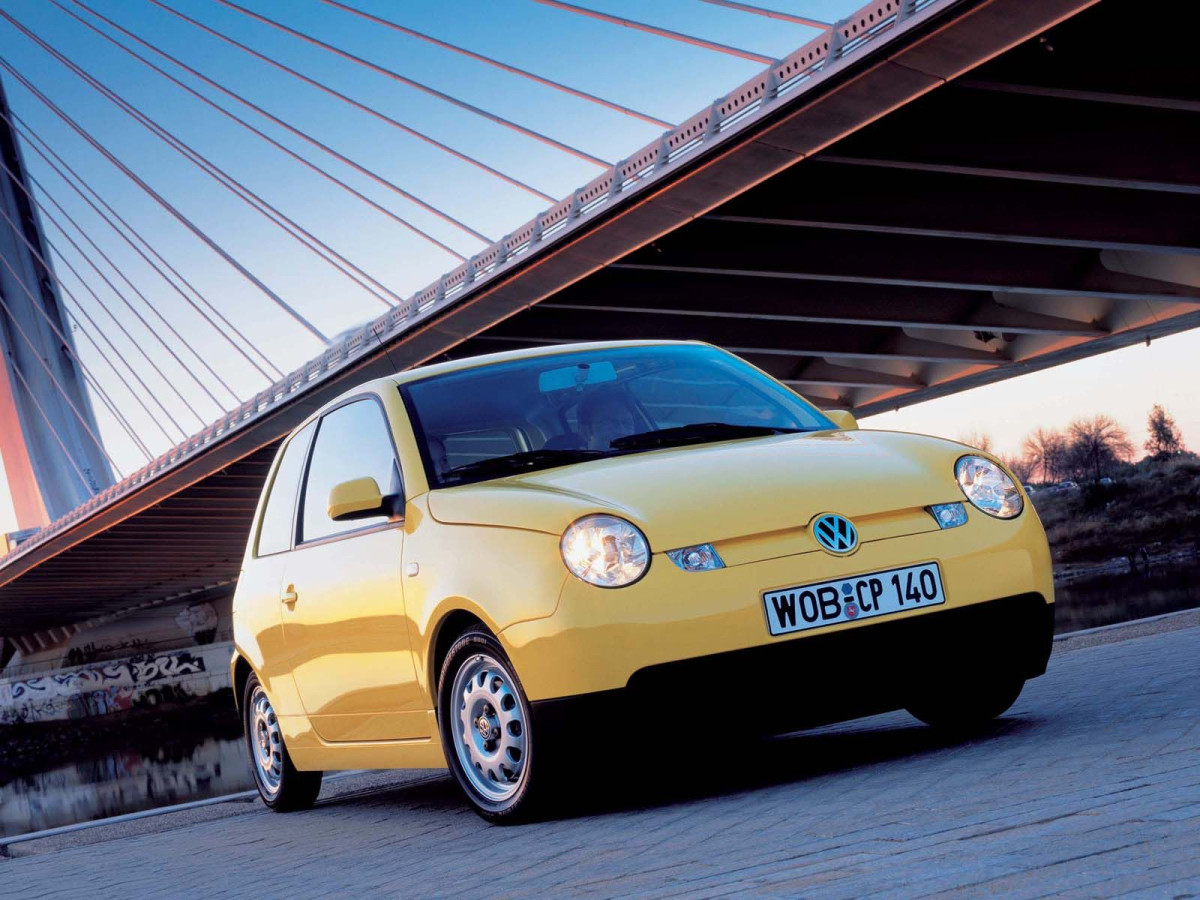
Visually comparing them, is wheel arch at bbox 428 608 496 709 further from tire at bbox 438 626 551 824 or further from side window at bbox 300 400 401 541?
side window at bbox 300 400 401 541

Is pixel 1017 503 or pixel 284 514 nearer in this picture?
pixel 1017 503

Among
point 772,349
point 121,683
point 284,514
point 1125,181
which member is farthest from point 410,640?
point 121,683

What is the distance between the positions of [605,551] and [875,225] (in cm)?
1629

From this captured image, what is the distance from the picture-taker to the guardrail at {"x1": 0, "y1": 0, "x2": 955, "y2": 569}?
1580 centimetres

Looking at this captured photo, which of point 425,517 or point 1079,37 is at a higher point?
point 1079,37

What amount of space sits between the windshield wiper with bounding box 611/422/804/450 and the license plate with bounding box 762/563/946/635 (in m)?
1.01

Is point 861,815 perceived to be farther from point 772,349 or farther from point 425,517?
point 772,349

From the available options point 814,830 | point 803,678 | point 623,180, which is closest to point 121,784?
point 623,180

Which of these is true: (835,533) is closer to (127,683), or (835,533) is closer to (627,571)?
Answer: (627,571)

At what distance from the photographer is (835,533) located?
448cm

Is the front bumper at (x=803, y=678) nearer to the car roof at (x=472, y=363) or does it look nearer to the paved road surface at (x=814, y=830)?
the paved road surface at (x=814, y=830)

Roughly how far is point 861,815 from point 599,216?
1774cm

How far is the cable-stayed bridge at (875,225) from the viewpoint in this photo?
15.7m

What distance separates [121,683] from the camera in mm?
65062
